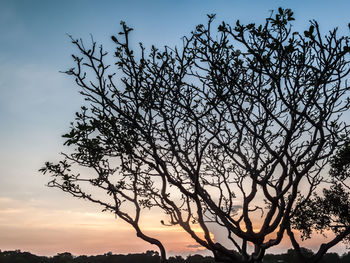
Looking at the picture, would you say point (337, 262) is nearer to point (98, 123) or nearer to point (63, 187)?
point (63, 187)

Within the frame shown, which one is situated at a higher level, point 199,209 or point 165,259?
point 199,209

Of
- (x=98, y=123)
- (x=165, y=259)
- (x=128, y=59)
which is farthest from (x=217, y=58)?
(x=165, y=259)

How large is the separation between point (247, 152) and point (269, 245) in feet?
17.3

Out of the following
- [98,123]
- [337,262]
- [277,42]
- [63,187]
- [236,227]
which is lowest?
[337,262]

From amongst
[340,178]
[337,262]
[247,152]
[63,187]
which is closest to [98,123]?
[63,187]

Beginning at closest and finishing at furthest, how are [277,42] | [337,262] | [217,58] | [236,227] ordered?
[277,42] → [217,58] → [236,227] → [337,262]

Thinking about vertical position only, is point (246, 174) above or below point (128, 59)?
below

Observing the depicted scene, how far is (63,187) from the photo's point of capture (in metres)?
20.2

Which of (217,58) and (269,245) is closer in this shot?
(217,58)

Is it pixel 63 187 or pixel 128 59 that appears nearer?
pixel 128 59

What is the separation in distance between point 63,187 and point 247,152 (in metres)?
10.2

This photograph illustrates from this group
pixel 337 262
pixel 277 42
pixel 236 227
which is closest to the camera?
pixel 277 42

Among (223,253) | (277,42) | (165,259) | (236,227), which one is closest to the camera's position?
(277,42)

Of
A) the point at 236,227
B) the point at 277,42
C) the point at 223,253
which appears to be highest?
the point at 277,42
